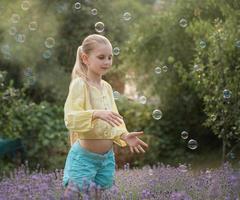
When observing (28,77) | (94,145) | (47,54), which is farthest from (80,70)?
(28,77)

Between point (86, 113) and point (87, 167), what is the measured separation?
1.16 ft

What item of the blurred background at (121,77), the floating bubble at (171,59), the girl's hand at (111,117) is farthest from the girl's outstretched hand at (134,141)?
the floating bubble at (171,59)

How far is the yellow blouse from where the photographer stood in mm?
3828

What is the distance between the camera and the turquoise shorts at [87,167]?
3.90 metres

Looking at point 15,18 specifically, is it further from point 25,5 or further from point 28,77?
point 28,77

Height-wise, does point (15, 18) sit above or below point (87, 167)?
above

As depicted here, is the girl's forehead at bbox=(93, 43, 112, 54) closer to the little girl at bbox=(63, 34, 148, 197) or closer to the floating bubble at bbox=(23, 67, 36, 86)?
the little girl at bbox=(63, 34, 148, 197)

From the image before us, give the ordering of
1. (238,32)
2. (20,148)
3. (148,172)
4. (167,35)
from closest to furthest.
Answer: (148,172)
(238,32)
(20,148)
(167,35)

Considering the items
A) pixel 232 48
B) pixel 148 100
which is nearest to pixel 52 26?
pixel 148 100

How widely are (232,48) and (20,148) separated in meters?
3.14

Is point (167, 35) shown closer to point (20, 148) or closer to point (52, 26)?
point (52, 26)

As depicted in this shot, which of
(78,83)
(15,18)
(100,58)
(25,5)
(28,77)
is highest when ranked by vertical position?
(25,5)

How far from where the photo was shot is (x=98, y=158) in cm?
396

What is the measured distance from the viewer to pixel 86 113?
12.5 feet
